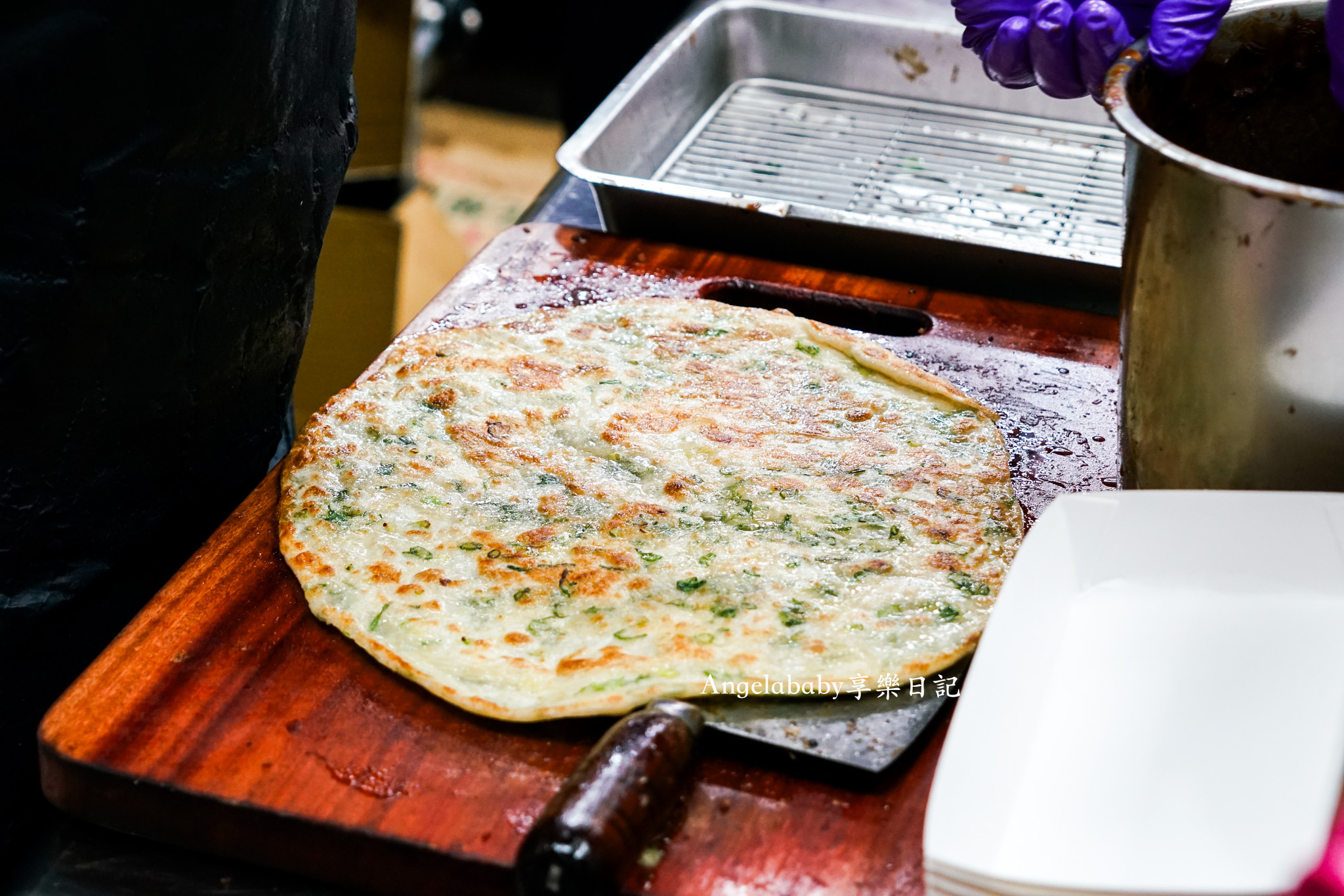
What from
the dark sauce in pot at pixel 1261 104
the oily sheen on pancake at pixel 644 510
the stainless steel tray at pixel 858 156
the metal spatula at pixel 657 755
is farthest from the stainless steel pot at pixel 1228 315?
the stainless steel tray at pixel 858 156

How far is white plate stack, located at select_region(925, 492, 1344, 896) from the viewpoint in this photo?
734 millimetres

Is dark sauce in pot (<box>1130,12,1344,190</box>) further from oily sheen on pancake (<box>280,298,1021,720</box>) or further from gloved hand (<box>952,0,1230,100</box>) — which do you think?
oily sheen on pancake (<box>280,298,1021,720</box>)

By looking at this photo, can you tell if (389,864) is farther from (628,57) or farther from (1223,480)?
(628,57)

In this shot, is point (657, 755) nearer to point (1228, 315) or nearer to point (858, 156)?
point (1228, 315)

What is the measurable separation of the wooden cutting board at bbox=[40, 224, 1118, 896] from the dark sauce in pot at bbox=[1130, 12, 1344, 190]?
61cm

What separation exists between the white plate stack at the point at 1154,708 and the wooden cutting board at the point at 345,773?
148mm

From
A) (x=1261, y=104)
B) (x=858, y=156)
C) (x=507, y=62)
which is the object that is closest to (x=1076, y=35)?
(x=1261, y=104)

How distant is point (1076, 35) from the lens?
1.14 meters

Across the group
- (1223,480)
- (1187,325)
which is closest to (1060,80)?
(1187,325)

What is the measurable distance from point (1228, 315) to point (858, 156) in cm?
111

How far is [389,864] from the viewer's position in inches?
36.1

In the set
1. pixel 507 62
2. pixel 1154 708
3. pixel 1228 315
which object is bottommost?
pixel 507 62

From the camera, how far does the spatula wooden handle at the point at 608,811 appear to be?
819 mm

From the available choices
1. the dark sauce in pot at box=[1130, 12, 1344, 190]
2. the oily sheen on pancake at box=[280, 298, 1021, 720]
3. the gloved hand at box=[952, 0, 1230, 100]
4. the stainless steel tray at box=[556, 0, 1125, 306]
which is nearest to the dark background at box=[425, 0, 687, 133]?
the stainless steel tray at box=[556, 0, 1125, 306]
